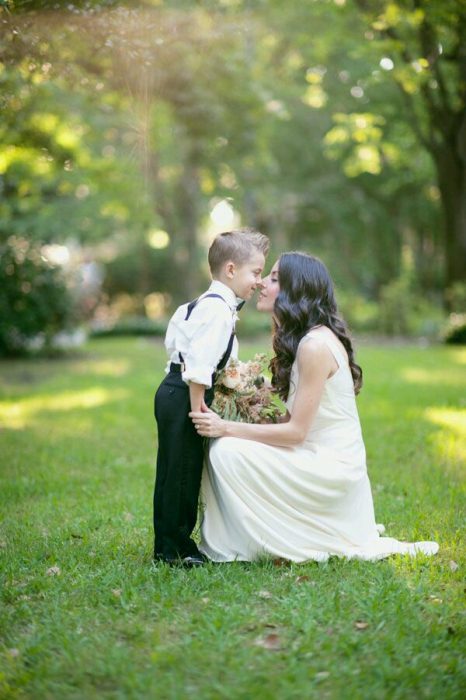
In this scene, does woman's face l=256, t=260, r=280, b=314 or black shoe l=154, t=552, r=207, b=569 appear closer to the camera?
black shoe l=154, t=552, r=207, b=569

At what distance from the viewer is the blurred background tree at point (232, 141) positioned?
26.5 ft

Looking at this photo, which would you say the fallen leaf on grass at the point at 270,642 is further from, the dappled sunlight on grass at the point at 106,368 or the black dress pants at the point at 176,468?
the dappled sunlight on grass at the point at 106,368

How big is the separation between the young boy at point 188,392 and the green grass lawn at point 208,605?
29cm

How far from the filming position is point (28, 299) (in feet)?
52.1

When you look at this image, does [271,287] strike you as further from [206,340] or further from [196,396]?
[196,396]

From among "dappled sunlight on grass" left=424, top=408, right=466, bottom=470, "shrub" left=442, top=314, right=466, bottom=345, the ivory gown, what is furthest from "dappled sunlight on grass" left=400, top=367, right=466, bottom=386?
the ivory gown

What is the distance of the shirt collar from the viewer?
4.21 m

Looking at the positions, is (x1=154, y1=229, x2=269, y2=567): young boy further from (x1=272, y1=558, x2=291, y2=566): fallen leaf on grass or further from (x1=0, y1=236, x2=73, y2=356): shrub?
(x1=0, y1=236, x2=73, y2=356): shrub

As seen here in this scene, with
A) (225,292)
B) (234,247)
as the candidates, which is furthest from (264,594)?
(234,247)

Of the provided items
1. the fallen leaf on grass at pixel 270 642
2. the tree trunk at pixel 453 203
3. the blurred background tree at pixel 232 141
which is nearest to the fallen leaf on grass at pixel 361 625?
the fallen leaf on grass at pixel 270 642

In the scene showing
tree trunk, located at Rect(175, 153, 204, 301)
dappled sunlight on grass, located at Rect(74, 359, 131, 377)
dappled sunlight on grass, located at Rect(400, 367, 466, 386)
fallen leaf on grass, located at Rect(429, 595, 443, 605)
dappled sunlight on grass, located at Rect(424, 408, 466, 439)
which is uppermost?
tree trunk, located at Rect(175, 153, 204, 301)

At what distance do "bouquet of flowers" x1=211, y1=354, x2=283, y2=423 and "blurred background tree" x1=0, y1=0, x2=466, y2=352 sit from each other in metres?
2.61

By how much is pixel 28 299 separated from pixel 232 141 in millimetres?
5777

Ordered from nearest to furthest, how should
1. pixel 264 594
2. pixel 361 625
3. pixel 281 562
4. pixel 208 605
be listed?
pixel 361 625 < pixel 208 605 < pixel 264 594 < pixel 281 562
